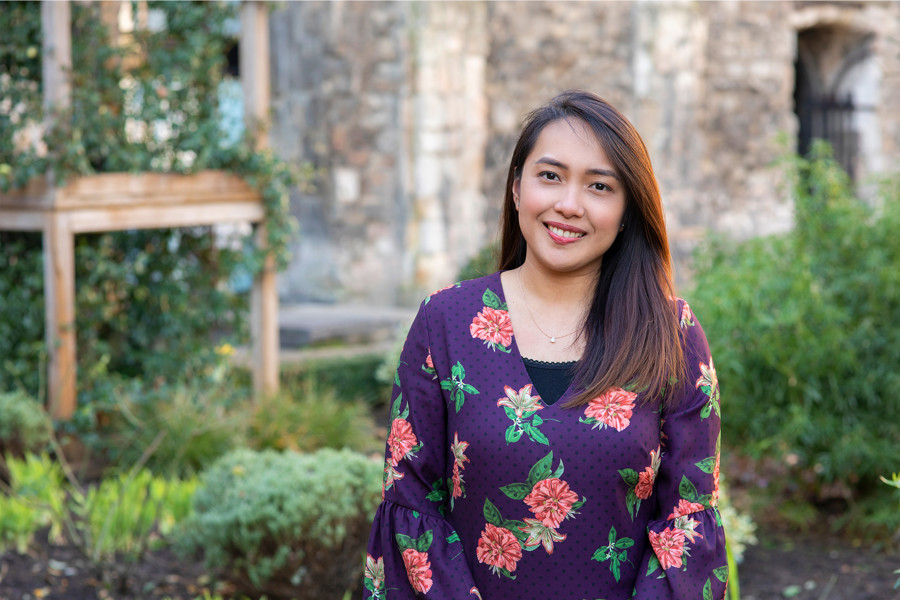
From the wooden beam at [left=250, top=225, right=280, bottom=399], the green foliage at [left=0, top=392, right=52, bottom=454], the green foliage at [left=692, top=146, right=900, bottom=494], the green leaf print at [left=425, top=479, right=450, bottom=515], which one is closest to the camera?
the green leaf print at [left=425, top=479, right=450, bottom=515]

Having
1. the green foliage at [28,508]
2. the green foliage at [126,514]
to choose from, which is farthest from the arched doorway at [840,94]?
the green foliage at [28,508]

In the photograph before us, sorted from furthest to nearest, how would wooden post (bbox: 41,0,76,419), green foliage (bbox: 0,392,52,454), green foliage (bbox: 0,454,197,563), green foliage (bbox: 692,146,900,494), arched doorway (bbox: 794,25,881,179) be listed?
1. arched doorway (bbox: 794,25,881,179)
2. wooden post (bbox: 41,0,76,419)
3. green foliage (bbox: 0,392,52,454)
4. green foliage (bbox: 692,146,900,494)
5. green foliage (bbox: 0,454,197,563)

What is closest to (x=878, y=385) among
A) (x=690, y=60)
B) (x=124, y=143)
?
(x=124, y=143)

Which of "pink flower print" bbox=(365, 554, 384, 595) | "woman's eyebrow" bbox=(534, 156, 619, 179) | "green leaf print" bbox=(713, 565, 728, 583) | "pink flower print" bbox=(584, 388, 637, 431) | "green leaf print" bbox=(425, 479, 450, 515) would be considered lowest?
"pink flower print" bbox=(365, 554, 384, 595)

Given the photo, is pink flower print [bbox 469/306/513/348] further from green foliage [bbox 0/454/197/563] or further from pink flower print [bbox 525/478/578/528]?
green foliage [bbox 0/454/197/563]

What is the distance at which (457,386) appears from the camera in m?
1.87

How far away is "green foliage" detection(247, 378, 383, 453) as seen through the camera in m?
5.21

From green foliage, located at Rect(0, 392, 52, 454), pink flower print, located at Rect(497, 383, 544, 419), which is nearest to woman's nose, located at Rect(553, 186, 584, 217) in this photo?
pink flower print, located at Rect(497, 383, 544, 419)

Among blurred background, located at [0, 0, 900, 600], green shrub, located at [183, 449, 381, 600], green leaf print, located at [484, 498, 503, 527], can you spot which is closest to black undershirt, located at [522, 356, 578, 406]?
green leaf print, located at [484, 498, 503, 527]

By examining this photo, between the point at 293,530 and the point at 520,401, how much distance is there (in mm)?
1728

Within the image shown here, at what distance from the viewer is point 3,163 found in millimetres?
5027

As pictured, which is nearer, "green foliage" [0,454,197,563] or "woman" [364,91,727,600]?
"woman" [364,91,727,600]

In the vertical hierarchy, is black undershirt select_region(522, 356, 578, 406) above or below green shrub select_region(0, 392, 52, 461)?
above

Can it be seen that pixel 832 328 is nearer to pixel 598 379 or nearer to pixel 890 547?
pixel 890 547
